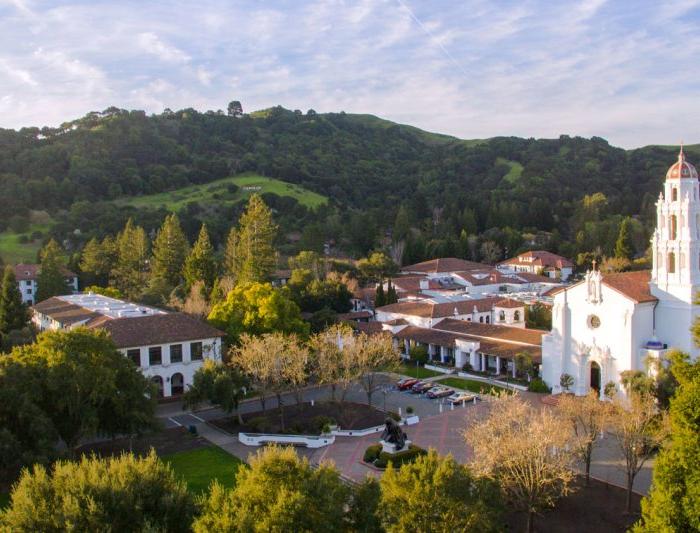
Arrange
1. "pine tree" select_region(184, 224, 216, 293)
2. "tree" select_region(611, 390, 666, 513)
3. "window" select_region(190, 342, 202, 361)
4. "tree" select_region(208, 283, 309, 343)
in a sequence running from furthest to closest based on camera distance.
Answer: "pine tree" select_region(184, 224, 216, 293) < "tree" select_region(208, 283, 309, 343) < "window" select_region(190, 342, 202, 361) < "tree" select_region(611, 390, 666, 513)

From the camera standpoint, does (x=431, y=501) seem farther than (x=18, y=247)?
No

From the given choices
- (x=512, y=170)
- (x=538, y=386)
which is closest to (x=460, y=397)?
(x=538, y=386)

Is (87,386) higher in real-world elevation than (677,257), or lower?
lower

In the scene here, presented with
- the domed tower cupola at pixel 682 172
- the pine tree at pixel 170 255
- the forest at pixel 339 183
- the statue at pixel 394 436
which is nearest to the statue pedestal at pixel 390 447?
the statue at pixel 394 436

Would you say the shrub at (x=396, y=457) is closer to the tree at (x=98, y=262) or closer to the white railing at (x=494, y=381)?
the white railing at (x=494, y=381)

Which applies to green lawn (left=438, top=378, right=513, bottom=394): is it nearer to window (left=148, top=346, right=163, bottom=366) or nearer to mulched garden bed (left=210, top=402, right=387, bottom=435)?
mulched garden bed (left=210, top=402, right=387, bottom=435)

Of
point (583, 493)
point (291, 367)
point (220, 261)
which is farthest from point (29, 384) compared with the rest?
point (220, 261)

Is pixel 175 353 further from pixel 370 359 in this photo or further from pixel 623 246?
pixel 623 246

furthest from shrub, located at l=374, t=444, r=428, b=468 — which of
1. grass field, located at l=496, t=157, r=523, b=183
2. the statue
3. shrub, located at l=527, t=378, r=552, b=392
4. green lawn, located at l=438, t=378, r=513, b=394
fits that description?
grass field, located at l=496, t=157, r=523, b=183
